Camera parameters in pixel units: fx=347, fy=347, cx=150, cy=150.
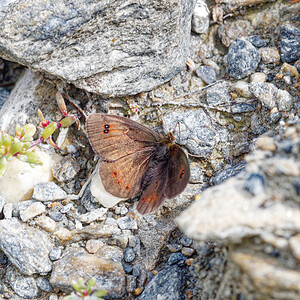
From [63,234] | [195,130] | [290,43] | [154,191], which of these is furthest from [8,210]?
[290,43]

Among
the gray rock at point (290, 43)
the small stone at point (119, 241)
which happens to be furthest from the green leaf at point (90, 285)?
the gray rock at point (290, 43)

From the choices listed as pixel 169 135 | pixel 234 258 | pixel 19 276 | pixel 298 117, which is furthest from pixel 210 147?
pixel 19 276

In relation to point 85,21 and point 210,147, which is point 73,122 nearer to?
point 85,21

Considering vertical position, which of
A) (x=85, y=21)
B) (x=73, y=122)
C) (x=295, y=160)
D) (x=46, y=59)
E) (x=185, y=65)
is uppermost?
(x=85, y=21)

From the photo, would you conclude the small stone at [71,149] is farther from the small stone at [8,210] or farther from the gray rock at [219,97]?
the gray rock at [219,97]

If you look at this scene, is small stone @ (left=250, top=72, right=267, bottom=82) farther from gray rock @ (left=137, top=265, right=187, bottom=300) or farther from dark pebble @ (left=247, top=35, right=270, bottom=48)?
gray rock @ (left=137, top=265, right=187, bottom=300)

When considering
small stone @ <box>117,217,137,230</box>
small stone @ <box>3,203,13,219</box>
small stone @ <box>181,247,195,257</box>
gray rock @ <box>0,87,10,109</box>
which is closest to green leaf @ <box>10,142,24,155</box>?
small stone @ <box>3,203,13,219</box>
